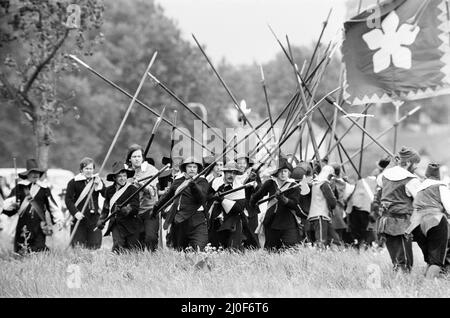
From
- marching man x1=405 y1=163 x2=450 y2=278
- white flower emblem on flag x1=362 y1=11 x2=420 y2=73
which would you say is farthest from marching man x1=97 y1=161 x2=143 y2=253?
marching man x1=405 y1=163 x2=450 y2=278

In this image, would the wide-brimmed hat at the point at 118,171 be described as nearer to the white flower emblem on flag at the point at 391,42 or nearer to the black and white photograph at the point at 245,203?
the black and white photograph at the point at 245,203

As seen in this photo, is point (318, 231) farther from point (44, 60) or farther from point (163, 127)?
point (163, 127)

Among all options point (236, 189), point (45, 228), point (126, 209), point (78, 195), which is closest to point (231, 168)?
point (236, 189)

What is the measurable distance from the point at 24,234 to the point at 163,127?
30076 millimetres

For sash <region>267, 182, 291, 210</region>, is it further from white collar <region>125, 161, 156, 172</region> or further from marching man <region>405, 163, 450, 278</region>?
marching man <region>405, 163, 450, 278</region>

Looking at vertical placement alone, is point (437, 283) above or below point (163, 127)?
below

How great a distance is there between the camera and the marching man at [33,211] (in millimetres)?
11961

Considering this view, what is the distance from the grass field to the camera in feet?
25.7

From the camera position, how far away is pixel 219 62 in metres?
72.8

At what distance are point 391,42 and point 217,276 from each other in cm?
415

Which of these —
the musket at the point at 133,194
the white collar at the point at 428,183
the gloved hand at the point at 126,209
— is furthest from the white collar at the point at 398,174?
the gloved hand at the point at 126,209

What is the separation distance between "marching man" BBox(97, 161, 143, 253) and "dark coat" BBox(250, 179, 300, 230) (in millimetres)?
1542

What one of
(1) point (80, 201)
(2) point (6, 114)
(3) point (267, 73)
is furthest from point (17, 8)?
(3) point (267, 73)

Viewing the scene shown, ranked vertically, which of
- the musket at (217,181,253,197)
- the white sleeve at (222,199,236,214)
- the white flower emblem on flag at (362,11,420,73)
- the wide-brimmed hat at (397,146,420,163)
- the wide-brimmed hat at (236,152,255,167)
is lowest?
the white sleeve at (222,199,236,214)
